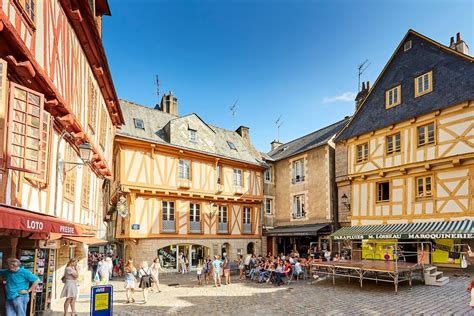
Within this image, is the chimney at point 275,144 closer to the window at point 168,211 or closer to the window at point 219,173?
the window at point 219,173

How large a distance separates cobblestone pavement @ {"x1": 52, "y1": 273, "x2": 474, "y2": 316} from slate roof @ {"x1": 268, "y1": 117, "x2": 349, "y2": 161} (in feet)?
29.4

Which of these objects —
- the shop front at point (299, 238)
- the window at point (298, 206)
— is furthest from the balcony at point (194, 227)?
the window at point (298, 206)

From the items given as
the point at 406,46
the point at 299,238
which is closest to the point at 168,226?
the point at 299,238

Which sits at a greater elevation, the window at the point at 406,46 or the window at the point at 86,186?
the window at the point at 406,46

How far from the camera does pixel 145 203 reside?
1568cm

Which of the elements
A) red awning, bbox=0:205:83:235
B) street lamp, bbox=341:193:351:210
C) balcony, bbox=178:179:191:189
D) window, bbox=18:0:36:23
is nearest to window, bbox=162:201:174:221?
balcony, bbox=178:179:191:189

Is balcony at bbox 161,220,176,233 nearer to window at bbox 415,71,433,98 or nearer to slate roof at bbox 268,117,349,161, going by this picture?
slate roof at bbox 268,117,349,161

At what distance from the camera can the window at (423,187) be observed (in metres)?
13.3

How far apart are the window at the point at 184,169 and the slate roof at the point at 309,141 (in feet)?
21.4

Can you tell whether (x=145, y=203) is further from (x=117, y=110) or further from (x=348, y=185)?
(x=348, y=185)

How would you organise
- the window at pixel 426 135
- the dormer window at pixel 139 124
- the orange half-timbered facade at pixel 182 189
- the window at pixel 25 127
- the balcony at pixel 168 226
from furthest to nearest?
the dormer window at pixel 139 124 < the balcony at pixel 168 226 < the orange half-timbered facade at pixel 182 189 < the window at pixel 426 135 < the window at pixel 25 127

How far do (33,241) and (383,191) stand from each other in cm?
1390

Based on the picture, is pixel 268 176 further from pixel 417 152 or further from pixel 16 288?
pixel 16 288

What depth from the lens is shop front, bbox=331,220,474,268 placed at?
452 inches
